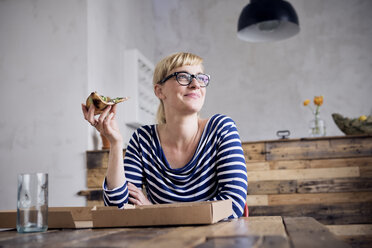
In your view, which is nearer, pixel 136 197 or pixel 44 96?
pixel 136 197

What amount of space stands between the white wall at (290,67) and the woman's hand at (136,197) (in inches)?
138

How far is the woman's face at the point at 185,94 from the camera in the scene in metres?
1.54

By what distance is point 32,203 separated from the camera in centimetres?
81

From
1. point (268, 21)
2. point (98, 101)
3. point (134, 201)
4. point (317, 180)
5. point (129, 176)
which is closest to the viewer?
point (98, 101)

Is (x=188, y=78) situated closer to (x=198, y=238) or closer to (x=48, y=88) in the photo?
(x=198, y=238)

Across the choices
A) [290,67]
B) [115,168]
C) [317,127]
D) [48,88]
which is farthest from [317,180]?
[290,67]

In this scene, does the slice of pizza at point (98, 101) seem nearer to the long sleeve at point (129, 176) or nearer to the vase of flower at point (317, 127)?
the long sleeve at point (129, 176)

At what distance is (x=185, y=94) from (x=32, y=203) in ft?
2.79

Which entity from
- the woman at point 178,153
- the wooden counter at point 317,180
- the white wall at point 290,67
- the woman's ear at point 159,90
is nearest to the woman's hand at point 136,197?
the woman at point 178,153

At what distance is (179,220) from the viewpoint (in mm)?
838

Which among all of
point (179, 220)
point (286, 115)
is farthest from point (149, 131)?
point (286, 115)

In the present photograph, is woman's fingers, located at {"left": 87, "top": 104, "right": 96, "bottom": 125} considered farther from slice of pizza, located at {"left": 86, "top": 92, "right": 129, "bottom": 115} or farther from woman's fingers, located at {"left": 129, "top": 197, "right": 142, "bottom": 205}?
woman's fingers, located at {"left": 129, "top": 197, "right": 142, "bottom": 205}

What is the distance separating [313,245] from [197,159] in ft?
2.95

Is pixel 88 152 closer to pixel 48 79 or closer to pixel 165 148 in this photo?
pixel 48 79
